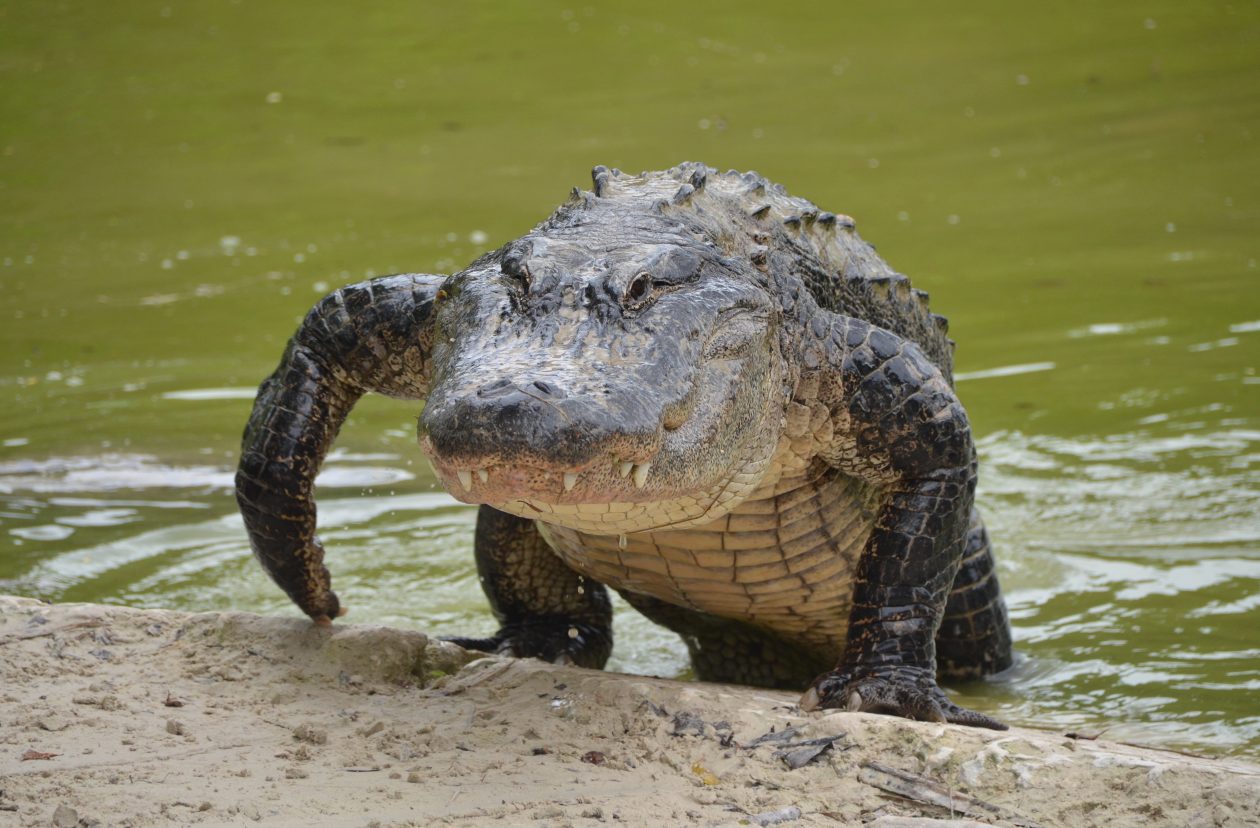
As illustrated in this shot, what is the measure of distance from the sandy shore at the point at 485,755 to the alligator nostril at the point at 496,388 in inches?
27.5

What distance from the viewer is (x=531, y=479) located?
2.39 metres

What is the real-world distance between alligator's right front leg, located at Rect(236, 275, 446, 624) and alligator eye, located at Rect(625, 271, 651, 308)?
0.86 metres

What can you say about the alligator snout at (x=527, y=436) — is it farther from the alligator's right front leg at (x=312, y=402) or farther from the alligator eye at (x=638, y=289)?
the alligator's right front leg at (x=312, y=402)

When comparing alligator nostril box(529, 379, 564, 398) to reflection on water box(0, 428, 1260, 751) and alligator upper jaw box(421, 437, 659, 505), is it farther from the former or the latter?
reflection on water box(0, 428, 1260, 751)

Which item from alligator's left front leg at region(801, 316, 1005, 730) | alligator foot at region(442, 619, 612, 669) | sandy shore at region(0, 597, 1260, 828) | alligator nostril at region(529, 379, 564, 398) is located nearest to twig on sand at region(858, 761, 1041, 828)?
sandy shore at region(0, 597, 1260, 828)

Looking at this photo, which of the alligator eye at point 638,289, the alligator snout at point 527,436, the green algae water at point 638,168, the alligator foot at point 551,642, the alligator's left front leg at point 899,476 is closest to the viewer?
the alligator snout at point 527,436

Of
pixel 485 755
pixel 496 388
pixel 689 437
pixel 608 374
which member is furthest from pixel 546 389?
pixel 485 755

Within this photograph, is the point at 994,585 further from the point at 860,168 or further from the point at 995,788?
the point at 860,168

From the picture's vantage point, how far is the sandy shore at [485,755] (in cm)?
248

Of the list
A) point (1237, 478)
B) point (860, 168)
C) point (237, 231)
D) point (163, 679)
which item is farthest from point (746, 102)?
point (163, 679)

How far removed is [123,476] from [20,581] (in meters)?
1.21

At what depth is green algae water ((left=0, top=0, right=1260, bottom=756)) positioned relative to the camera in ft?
16.3

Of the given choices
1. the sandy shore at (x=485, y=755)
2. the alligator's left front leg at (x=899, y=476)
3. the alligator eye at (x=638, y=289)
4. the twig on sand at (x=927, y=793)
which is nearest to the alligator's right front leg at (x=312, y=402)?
the sandy shore at (x=485, y=755)

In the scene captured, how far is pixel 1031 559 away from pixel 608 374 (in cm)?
310
